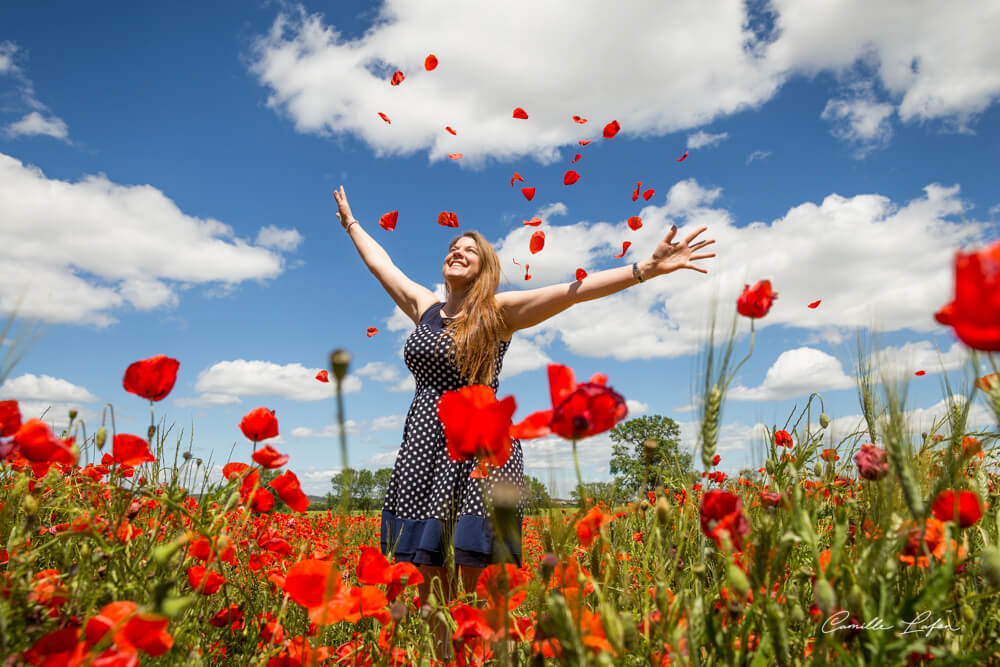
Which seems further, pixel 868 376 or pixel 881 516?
pixel 868 376

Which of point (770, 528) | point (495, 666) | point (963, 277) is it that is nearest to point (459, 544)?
point (495, 666)

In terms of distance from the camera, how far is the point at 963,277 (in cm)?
65

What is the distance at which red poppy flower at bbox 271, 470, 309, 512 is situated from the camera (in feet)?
5.39

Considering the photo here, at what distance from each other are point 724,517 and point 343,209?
4.16 m

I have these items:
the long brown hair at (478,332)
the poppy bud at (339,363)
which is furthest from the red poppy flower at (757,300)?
the long brown hair at (478,332)

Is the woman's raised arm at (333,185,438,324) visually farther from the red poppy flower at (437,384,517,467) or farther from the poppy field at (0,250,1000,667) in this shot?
the red poppy flower at (437,384,517,467)

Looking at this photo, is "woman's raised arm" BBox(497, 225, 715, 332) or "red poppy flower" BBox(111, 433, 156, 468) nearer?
"red poppy flower" BBox(111, 433, 156, 468)

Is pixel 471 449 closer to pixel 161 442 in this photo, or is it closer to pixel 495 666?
pixel 495 666

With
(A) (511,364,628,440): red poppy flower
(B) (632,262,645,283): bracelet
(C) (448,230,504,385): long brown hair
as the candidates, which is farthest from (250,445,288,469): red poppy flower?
(B) (632,262,645,283): bracelet

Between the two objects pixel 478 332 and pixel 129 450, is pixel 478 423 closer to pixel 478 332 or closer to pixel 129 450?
pixel 129 450

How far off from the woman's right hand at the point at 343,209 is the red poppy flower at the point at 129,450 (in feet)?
10.9

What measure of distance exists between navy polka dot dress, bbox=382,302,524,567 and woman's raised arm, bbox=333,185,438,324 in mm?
432

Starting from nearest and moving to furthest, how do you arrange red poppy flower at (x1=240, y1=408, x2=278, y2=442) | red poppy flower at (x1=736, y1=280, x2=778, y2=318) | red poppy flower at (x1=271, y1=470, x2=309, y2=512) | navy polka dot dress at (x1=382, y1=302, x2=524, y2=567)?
red poppy flower at (x1=736, y1=280, x2=778, y2=318), red poppy flower at (x1=240, y1=408, x2=278, y2=442), red poppy flower at (x1=271, y1=470, x2=309, y2=512), navy polka dot dress at (x1=382, y1=302, x2=524, y2=567)

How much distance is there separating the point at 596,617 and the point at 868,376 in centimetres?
160
